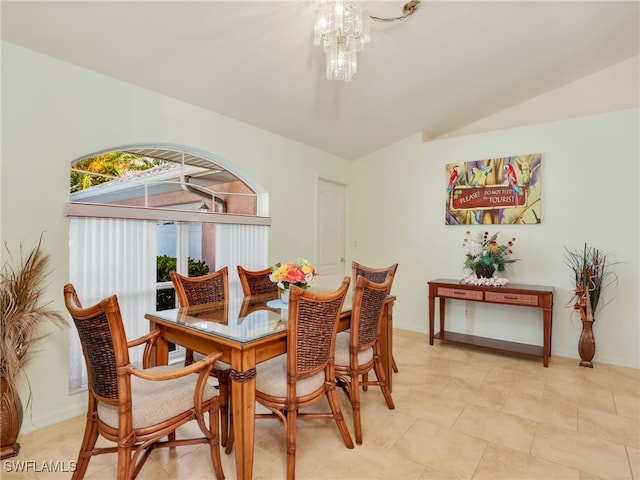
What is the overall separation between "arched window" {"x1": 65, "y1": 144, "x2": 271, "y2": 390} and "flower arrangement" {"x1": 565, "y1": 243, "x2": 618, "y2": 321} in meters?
3.24

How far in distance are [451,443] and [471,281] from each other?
2105 mm

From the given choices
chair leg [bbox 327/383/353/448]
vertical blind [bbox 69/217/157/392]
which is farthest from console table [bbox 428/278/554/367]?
vertical blind [bbox 69/217/157/392]

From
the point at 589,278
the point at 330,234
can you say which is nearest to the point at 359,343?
the point at 589,278

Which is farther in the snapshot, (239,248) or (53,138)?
(239,248)

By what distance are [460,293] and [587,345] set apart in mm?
1243

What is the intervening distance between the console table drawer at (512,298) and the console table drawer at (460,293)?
9 centimetres

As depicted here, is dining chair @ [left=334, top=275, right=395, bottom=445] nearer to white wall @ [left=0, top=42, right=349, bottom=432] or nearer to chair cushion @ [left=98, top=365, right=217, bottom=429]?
chair cushion @ [left=98, top=365, right=217, bottom=429]

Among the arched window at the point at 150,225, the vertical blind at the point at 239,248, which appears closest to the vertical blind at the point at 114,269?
the arched window at the point at 150,225

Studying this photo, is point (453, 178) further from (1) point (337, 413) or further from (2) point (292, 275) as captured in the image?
(1) point (337, 413)

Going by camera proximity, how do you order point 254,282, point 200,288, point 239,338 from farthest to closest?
point 254,282, point 200,288, point 239,338

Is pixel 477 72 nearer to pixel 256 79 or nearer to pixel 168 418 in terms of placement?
pixel 256 79

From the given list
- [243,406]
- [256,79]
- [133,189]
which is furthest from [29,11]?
[243,406]

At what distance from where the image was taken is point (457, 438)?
2.25 meters

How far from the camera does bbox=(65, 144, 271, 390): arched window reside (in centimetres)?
262
